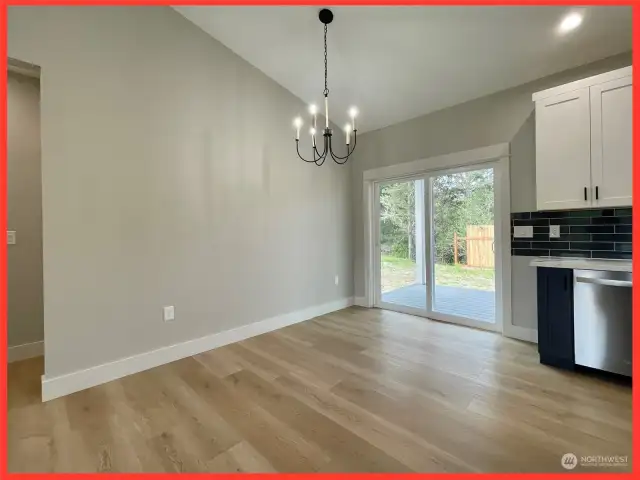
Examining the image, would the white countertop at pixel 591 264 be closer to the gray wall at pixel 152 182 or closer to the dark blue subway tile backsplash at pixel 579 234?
the dark blue subway tile backsplash at pixel 579 234

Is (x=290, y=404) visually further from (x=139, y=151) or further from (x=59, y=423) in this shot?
(x=139, y=151)

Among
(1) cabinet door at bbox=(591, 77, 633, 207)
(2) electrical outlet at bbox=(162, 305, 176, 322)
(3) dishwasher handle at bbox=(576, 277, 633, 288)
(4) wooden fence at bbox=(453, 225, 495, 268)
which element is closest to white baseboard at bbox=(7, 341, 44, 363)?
(2) electrical outlet at bbox=(162, 305, 176, 322)

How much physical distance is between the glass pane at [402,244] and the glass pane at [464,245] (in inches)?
8.6

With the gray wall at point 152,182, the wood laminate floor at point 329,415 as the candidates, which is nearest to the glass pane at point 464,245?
the wood laminate floor at point 329,415

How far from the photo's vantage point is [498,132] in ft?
10.3

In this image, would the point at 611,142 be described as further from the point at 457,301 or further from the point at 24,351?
the point at 24,351

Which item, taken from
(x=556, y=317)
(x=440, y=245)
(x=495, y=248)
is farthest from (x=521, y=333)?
(x=440, y=245)

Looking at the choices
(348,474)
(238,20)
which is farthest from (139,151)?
(348,474)

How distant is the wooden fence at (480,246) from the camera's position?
10.9 ft

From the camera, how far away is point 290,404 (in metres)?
2.00

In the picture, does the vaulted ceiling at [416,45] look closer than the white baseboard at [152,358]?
No

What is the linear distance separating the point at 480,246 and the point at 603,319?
1321mm
